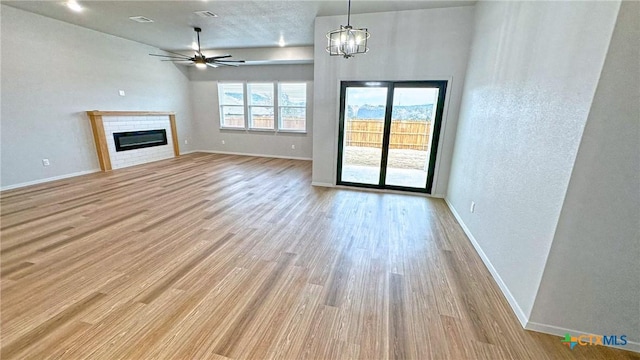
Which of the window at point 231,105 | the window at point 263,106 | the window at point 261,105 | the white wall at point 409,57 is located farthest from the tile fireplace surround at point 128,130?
the white wall at point 409,57

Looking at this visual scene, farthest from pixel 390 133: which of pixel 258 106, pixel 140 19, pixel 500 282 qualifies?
pixel 140 19

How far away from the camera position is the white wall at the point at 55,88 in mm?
4188

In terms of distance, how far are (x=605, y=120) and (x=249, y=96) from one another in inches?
296

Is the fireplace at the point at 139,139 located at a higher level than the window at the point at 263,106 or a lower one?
lower

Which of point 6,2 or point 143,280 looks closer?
point 143,280

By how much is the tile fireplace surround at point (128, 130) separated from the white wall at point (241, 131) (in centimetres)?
98

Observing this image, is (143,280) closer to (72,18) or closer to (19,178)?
(19,178)

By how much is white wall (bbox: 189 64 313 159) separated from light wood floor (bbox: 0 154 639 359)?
3927 mm

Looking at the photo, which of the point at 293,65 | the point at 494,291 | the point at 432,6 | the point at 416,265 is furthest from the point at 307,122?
the point at 494,291

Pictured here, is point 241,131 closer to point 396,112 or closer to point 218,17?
point 218,17

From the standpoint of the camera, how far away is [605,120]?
1.31 metres

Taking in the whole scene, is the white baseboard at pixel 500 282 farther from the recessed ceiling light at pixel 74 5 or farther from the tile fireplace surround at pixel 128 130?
the tile fireplace surround at pixel 128 130

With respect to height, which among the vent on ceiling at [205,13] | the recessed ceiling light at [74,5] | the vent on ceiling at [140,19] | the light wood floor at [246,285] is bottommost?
the light wood floor at [246,285]

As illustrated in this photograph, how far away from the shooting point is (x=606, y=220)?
1.41m
